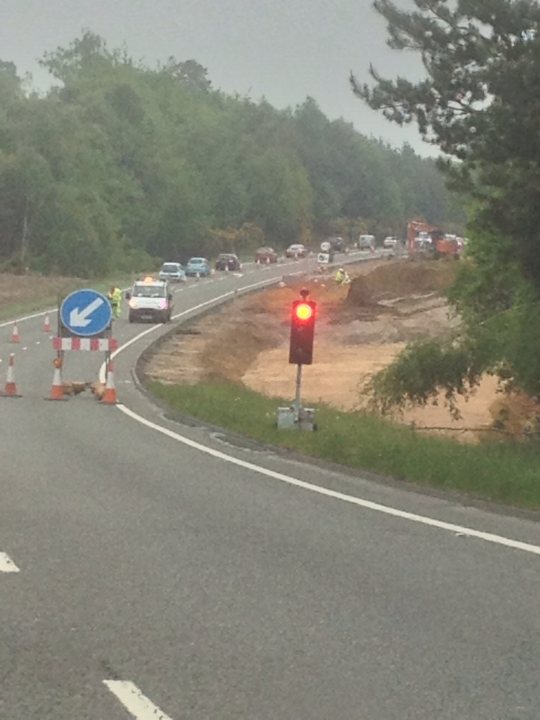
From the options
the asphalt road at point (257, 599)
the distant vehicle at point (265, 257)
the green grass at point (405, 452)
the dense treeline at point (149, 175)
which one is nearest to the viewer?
the asphalt road at point (257, 599)

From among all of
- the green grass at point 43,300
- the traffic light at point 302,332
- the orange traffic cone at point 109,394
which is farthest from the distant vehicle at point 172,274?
the traffic light at point 302,332

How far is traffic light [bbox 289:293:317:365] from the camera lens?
20.3 metres

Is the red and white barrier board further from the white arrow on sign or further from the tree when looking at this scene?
the tree

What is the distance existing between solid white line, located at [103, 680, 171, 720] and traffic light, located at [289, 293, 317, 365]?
13673 mm

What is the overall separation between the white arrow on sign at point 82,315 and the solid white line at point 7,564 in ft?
57.2

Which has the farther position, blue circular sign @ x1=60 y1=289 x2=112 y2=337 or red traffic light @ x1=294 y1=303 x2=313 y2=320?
blue circular sign @ x1=60 y1=289 x2=112 y2=337

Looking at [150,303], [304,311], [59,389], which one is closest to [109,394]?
[59,389]

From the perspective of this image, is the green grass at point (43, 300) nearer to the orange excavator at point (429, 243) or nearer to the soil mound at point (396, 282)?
the soil mound at point (396, 282)

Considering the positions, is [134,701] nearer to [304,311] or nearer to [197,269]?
[304,311]

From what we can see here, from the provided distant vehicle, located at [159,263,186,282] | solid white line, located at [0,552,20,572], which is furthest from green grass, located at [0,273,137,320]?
solid white line, located at [0,552,20,572]

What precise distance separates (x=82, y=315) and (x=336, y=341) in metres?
42.1

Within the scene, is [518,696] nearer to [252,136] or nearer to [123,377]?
[123,377]

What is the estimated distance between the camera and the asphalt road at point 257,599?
655cm

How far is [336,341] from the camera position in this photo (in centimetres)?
6900
